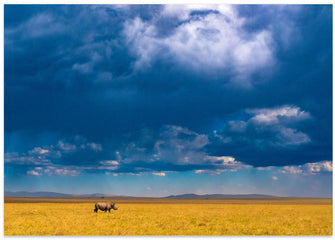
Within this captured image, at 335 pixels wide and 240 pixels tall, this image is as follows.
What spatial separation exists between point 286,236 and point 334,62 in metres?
10.8

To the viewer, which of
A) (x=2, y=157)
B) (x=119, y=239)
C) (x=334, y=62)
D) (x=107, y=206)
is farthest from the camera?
(x=107, y=206)

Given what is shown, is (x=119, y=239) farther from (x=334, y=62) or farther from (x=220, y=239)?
(x=334, y=62)

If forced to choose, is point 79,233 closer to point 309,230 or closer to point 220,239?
point 220,239

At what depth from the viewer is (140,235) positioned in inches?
773

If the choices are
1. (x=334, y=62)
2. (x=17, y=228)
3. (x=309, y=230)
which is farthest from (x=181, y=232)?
(x=334, y=62)

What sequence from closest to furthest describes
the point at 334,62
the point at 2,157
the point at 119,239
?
the point at 119,239
the point at 2,157
the point at 334,62

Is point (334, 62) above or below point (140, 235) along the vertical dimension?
above

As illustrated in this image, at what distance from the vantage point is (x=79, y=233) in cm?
2048

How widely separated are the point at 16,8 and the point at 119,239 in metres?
16.0

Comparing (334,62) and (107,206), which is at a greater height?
(334,62)

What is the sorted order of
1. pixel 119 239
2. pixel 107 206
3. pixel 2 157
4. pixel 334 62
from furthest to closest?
pixel 107 206 → pixel 334 62 → pixel 2 157 → pixel 119 239

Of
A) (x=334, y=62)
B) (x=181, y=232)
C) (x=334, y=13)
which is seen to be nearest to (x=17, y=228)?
(x=181, y=232)

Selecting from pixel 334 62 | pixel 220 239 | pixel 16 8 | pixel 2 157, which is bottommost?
pixel 220 239

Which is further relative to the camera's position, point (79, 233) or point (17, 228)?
point (17, 228)
